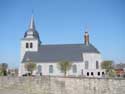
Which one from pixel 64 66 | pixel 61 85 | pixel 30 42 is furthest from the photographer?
pixel 30 42

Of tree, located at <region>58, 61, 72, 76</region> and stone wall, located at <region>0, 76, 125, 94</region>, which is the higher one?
tree, located at <region>58, 61, 72, 76</region>

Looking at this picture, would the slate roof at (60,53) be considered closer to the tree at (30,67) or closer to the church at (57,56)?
the church at (57,56)

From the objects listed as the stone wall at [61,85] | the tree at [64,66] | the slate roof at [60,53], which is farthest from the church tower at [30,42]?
the stone wall at [61,85]

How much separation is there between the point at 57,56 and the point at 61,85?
107 feet

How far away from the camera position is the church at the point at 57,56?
6675 cm

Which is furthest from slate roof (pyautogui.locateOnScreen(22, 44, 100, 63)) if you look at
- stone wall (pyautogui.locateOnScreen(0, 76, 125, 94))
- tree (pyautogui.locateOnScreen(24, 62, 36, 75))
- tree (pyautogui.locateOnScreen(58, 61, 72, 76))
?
stone wall (pyautogui.locateOnScreen(0, 76, 125, 94))

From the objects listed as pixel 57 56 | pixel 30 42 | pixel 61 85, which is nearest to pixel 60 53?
pixel 57 56

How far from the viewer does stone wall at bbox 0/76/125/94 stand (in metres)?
32.9

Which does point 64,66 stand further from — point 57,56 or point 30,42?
point 30,42

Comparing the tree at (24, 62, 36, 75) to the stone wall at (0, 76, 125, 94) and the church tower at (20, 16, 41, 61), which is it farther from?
the stone wall at (0, 76, 125, 94)

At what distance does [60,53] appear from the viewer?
71.1 meters

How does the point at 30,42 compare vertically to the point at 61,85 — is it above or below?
above

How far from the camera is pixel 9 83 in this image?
45.2m

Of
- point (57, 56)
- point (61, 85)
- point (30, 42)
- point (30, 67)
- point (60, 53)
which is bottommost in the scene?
point (61, 85)
